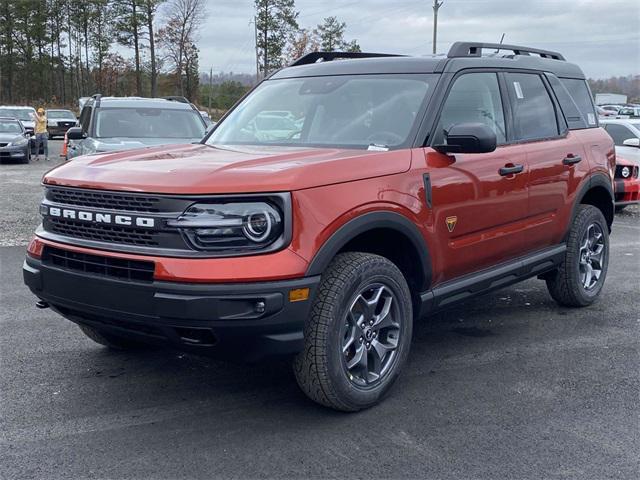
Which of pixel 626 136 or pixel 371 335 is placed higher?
pixel 626 136

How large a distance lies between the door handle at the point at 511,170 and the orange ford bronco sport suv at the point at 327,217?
0.03 meters

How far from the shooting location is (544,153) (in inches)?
207

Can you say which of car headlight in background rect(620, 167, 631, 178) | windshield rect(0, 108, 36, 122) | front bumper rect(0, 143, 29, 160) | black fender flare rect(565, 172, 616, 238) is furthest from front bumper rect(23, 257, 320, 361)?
windshield rect(0, 108, 36, 122)

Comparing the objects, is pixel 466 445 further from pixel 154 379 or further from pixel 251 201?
pixel 154 379

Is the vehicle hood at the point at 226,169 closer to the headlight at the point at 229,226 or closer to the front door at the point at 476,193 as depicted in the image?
the headlight at the point at 229,226

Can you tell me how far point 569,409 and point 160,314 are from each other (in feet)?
7.61

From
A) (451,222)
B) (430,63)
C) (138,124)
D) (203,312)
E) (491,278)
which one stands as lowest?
(491,278)

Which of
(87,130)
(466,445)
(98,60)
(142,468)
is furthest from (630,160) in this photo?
(98,60)

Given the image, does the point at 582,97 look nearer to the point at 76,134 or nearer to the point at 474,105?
the point at 474,105

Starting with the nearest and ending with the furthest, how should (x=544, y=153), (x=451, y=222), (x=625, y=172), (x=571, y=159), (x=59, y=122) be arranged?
(x=451, y=222)
(x=544, y=153)
(x=571, y=159)
(x=625, y=172)
(x=59, y=122)

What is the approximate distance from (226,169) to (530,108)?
282 centimetres

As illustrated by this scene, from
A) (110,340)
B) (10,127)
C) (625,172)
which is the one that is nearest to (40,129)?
(10,127)

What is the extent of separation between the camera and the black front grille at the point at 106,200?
136 inches

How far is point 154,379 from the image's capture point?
14.4 ft
